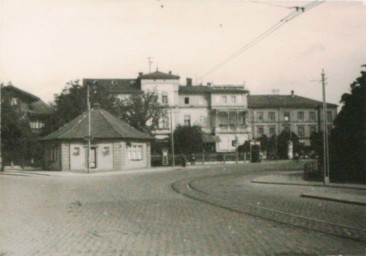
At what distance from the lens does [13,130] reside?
1753 inches

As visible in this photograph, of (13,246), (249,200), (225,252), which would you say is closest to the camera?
(225,252)

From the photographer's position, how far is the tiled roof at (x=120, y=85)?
74875 millimetres

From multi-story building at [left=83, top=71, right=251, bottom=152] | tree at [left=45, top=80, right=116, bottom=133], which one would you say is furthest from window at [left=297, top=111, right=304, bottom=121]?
tree at [left=45, top=80, right=116, bottom=133]

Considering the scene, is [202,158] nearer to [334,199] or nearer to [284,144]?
[284,144]

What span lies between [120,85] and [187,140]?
837 inches

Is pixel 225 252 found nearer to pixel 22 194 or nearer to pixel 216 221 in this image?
pixel 216 221

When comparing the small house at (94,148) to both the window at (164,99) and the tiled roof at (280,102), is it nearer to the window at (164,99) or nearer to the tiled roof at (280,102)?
the window at (164,99)

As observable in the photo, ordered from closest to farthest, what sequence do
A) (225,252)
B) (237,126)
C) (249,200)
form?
(225,252), (249,200), (237,126)

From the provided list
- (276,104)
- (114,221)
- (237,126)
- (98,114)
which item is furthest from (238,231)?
(276,104)

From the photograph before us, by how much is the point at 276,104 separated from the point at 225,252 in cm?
8044

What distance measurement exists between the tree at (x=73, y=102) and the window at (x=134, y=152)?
51.9ft

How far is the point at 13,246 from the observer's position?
8.86 metres

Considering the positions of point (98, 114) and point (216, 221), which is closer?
point (216, 221)

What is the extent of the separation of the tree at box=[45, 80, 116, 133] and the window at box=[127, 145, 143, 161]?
15.8m
